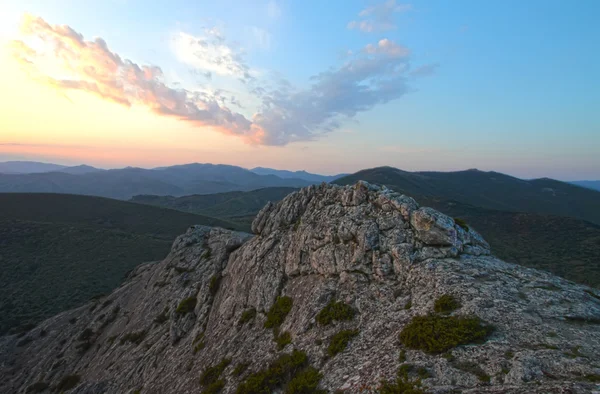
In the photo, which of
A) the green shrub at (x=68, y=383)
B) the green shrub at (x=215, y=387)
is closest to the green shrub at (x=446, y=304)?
the green shrub at (x=215, y=387)

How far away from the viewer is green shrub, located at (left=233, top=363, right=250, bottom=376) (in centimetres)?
2048

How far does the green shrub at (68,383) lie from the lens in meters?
33.7

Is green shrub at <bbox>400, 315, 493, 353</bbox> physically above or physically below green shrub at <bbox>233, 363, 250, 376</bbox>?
above

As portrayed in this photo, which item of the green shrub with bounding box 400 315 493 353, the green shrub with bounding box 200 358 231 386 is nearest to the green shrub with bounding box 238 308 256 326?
the green shrub with bounding box 200 358 231 386

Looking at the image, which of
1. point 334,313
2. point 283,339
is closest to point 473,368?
point 334,313

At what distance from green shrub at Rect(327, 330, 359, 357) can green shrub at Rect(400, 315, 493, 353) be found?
10.8 feet

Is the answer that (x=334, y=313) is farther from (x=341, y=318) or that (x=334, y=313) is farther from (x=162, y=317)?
(x=162, y=317)

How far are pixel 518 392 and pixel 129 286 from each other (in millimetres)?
54393

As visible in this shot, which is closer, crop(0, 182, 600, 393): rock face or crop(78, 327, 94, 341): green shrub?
crop(0, 182, 600, 393): rock face

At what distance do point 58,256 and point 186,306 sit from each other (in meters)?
74.3

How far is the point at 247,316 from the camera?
87.9ft

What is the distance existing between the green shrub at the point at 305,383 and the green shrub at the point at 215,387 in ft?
20.5

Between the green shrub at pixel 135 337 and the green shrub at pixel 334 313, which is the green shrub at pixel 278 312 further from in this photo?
the green shrub at pixel 135 337

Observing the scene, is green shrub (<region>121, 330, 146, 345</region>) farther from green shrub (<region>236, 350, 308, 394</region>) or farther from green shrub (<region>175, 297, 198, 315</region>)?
green shrub (<region>236, 350, 308, 394</region>)
